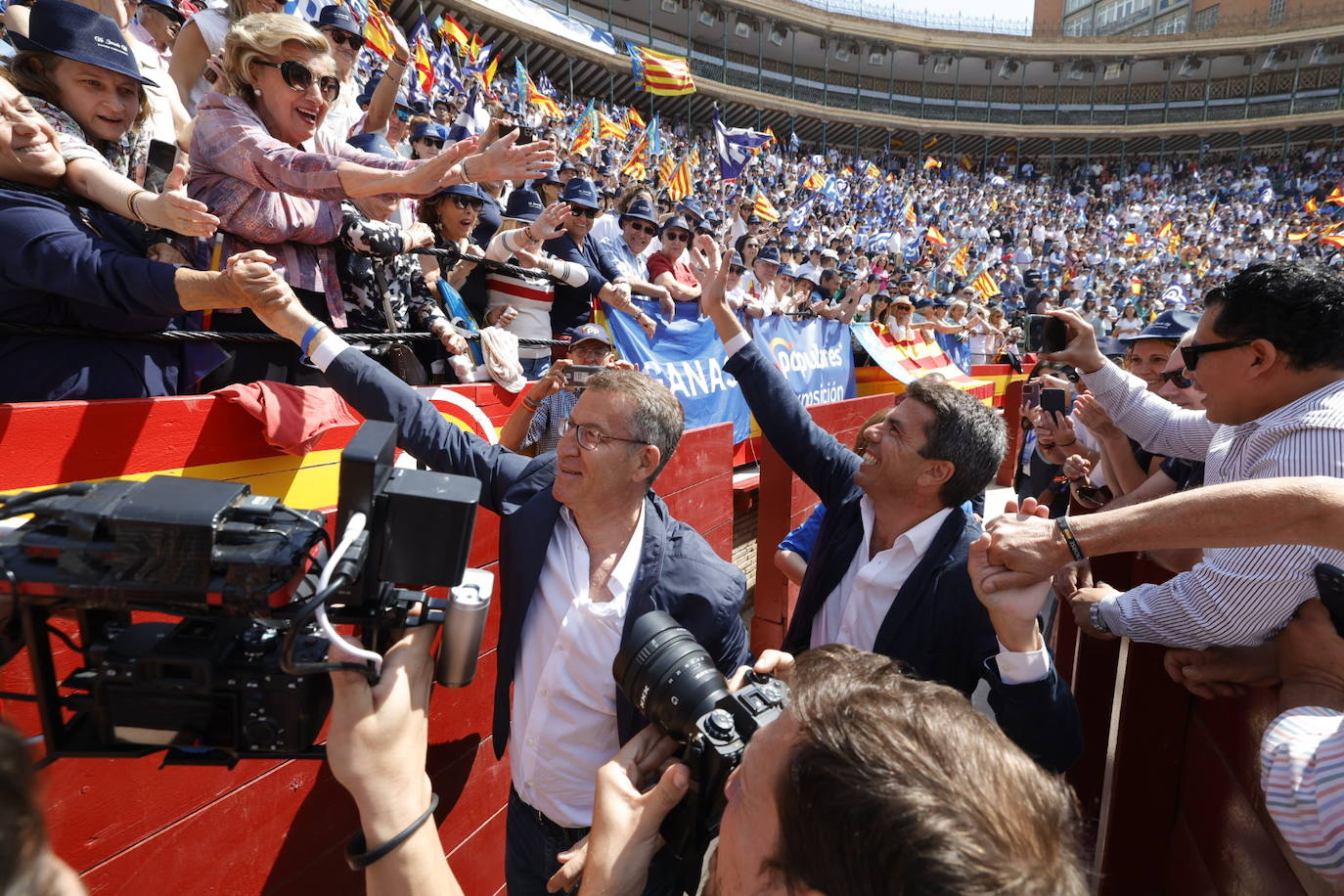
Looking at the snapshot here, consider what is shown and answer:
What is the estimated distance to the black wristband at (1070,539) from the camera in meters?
1.46

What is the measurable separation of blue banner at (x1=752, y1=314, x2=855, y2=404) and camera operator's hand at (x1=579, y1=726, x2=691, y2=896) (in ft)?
18.0

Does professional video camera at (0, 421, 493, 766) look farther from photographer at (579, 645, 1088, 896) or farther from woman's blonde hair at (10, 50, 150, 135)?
woman's blonde hair at (10, 50, 150, 135)

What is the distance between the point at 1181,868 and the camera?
2422 millimetres

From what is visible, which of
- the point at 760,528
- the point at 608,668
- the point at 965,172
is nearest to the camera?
the point at 608,668

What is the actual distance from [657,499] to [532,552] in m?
0.45

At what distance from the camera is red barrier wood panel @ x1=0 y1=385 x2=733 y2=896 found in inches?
66.5

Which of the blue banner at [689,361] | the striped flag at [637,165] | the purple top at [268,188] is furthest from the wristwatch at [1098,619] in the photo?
the striped flag at [637,165]

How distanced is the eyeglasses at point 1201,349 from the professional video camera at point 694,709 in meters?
1.69

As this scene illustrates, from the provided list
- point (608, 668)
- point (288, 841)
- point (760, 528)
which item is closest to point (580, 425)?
point (608, 668)

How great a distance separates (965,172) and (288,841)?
45.4 meters

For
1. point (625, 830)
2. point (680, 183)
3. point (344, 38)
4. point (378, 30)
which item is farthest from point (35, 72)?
point (680, 183)

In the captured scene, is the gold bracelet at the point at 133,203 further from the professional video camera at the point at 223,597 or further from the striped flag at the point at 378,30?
the striped flag at the point at 378,30

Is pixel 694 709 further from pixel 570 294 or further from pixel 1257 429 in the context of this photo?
pixel 570 294

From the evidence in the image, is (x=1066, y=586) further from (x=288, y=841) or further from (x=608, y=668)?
(x=288, y=841)
